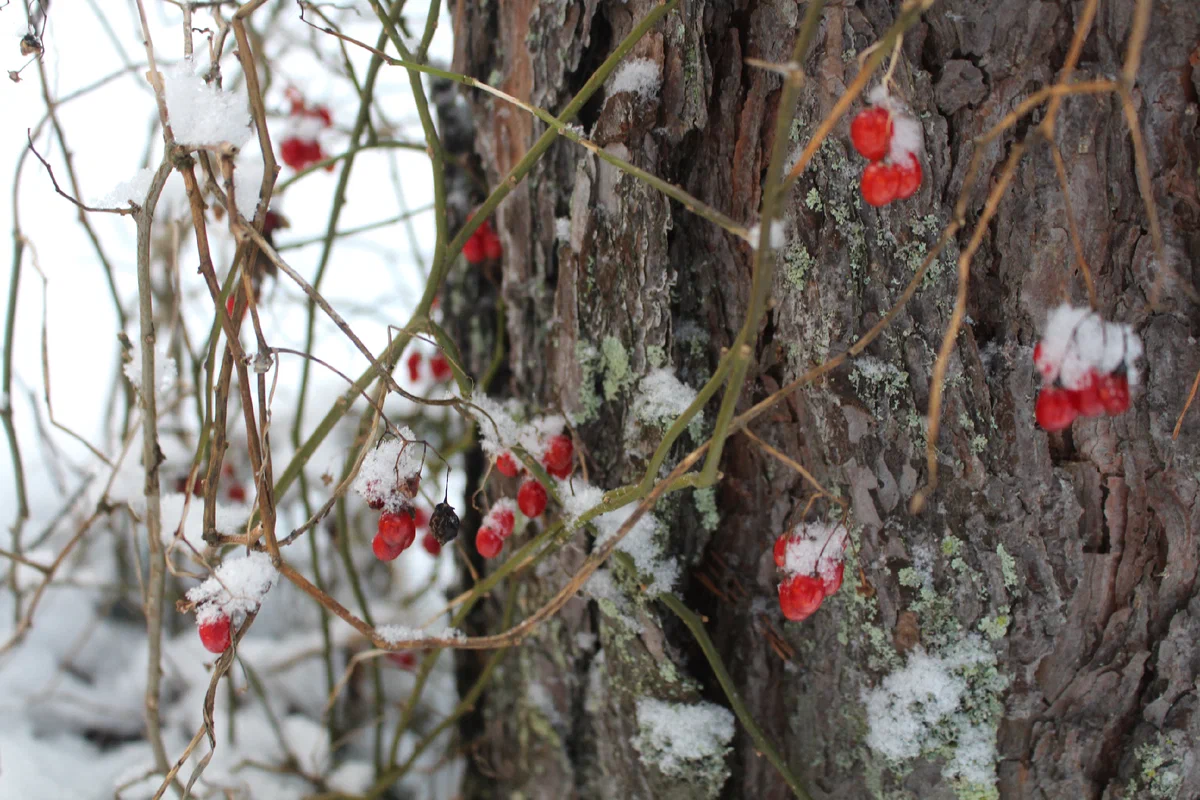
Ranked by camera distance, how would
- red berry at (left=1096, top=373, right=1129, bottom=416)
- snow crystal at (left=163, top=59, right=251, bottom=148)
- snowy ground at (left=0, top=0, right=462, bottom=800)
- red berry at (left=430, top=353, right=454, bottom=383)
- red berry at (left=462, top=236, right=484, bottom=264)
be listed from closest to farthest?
1. red berry at (left=1096, top=373, right=1129, bottom=416)
2. snow crystal at (left=163, top=59, right=251, bottom=148)
3. red berry at (left=462, top=236, right=484, bottom=264)
4. snowy ground at (left=0, top=0, right=462, bottom=800)
5. red berry at (left=430, top=353, right=454, bottom=383)

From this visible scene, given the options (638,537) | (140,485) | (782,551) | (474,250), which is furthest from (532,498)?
(140,485)

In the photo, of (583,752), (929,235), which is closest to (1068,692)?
(929,235)

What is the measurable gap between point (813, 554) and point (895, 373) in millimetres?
193

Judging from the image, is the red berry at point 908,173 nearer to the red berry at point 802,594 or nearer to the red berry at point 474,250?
the red berry at point 802,594

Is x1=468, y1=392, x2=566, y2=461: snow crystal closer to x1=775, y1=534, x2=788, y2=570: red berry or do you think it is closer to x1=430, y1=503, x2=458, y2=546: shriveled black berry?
x1=430, y1=503, x2=458, y2=546: shriveled black berry

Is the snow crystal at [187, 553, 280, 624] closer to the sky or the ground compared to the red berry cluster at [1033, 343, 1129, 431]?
closer to the ground

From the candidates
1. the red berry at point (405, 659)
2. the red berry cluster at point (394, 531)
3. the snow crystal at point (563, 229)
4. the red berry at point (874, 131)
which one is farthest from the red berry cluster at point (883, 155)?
the red berry at point (405, 659)

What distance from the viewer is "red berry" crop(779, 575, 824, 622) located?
2.63 ft

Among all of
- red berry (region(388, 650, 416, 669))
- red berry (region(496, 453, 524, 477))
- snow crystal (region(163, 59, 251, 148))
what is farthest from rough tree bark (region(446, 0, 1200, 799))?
red berry (region(388, 650, 416, 669))

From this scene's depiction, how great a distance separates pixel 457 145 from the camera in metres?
1.31

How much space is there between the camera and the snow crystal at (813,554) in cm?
82

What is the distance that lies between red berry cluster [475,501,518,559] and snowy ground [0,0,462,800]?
0.22 metres

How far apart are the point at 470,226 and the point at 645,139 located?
205 millimetres

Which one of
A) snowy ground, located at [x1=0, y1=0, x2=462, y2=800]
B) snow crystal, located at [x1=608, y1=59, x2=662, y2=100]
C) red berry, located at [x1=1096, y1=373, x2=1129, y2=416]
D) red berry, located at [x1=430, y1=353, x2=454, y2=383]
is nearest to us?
red berry, located at [x1=1096, y1=373, x2=1129, y2=416]
